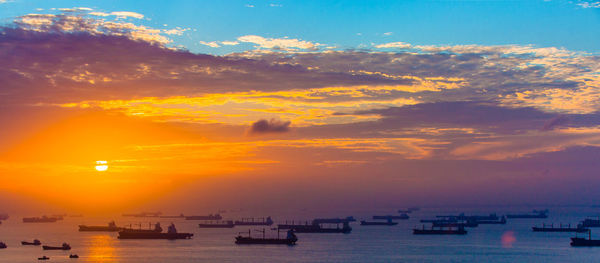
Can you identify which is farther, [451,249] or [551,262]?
[451,249]

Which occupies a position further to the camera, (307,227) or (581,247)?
(307,227)

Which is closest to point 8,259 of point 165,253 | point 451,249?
point 165,253

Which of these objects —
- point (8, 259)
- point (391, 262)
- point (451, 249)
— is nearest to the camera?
point (391, 262)

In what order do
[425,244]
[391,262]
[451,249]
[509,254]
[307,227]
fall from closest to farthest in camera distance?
[391,262] → [509,254] → [451,249] → [425,244] → [307,227]

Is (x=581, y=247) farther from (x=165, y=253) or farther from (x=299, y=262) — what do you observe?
(x=165, y=253)

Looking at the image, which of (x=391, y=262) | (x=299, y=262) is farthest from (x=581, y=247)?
(x=299, y=262)

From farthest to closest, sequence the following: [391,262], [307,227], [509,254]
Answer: [307,227] → [509,254] → [391,262]

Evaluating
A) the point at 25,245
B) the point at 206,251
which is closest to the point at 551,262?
the point at 206,251

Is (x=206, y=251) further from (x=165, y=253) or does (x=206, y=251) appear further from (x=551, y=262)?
(x=551, y=262)

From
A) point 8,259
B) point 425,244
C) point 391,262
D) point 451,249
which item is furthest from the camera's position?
point 425,244
